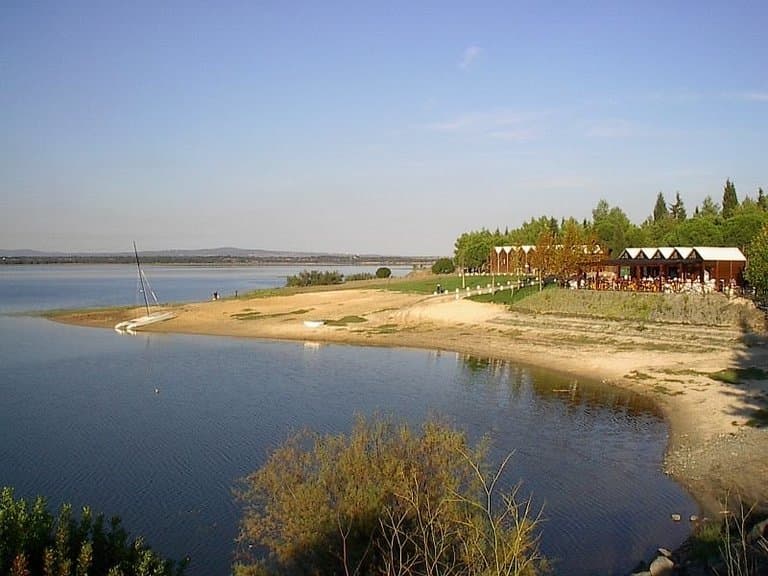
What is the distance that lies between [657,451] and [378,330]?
30.8m

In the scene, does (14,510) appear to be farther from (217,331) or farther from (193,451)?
(217,331)

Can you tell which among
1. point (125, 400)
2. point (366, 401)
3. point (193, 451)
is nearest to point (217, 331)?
point (125, 400)

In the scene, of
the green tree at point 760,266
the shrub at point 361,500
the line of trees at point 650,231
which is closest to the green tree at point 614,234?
the line of trees at point 650,231

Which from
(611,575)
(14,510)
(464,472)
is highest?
(14,510)

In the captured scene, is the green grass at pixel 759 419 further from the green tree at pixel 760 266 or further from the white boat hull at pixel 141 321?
the white boat hull at pixel 141 321

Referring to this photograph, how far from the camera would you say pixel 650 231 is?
94.0m

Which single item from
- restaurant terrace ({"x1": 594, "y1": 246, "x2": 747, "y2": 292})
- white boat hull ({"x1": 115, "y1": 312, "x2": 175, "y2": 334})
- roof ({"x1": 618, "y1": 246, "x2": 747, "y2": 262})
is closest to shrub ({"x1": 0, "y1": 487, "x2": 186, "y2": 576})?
restaurant terrace ({"x1": 594, "y1": 246, "x2": 747, "y2": 292})

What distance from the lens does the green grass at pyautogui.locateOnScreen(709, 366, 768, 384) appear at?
3019 cm

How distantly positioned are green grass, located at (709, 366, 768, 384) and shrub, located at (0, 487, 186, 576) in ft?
88.4

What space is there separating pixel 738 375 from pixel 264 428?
19.5m

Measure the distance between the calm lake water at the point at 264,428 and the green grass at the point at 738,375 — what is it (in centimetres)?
385

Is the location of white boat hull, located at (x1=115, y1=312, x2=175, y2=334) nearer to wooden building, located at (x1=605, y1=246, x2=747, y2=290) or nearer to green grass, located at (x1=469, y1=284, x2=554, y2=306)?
green grass, located at (x1=469, y1=284, x2=554, y2=306)

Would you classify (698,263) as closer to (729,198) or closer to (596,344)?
(596,344)

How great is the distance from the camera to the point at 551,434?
81.5 feet
